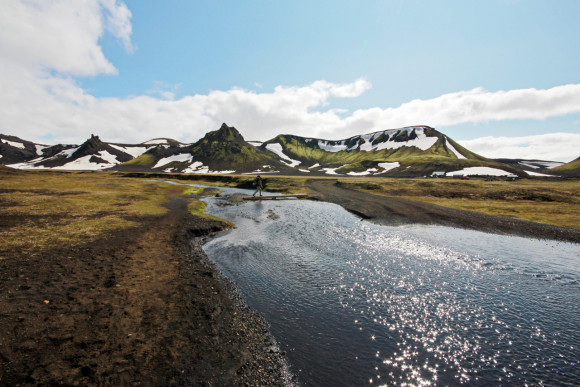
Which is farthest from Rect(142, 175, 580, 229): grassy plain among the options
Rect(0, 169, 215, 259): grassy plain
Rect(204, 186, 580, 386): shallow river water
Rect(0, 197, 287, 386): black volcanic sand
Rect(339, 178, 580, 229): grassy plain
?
Rect(0, 169, 215, 259): grassy plain

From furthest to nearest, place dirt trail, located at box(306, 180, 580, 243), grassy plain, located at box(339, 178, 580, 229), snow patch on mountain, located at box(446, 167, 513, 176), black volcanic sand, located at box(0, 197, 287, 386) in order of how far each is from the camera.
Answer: snow patch on mountain, located at box(446, 167, 513, 176), grassy plain, located at box(339, 178, 580, 229), dirt trail, located at box(306, 180, 580, 243), black volcanic sand, located at box(0, 197, 287, 386)

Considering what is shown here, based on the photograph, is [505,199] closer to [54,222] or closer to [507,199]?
[507,199]

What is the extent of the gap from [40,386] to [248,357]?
24.4 feet

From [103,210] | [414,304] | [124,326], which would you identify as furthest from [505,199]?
[103,210]

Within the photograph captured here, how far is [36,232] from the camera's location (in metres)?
24.2

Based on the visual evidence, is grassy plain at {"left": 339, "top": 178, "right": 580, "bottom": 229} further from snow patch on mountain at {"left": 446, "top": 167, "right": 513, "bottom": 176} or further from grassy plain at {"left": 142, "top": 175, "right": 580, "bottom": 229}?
snow patch on mountain at {"left": 446, "top": 167, "right": 513, "bottom": 176}

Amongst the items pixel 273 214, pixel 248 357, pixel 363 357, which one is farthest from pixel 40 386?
pixel 273 214

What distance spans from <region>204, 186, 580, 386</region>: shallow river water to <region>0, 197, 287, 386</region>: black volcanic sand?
7.05 ft

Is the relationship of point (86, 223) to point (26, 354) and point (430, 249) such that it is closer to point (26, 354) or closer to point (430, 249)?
point (26, 354)

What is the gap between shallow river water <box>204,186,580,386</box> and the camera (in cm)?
1172

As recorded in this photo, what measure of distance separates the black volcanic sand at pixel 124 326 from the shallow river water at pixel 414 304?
7.05 ft

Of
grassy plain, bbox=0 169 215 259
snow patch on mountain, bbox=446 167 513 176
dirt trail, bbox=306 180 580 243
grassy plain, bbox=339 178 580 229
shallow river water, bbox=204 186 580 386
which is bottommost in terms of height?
shallow river water, bbox=204 186 580 386

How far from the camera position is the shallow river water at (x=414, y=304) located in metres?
11.7

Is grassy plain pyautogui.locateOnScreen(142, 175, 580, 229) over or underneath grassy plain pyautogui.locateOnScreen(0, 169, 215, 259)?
underneath
